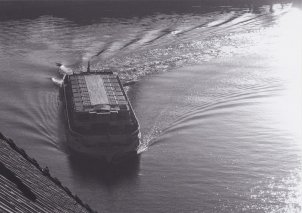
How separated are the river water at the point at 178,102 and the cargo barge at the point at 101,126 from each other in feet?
4.74

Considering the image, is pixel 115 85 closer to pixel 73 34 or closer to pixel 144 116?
pixel 144 116

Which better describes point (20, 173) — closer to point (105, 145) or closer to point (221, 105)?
point (105, 145)

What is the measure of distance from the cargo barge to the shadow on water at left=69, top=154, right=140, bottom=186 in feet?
2.12

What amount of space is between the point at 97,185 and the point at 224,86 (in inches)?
1199

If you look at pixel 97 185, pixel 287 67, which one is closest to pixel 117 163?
pixel 97 185

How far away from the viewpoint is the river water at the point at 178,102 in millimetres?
47875

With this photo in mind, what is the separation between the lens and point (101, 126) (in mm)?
55000

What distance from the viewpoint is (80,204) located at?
19141 millimetres

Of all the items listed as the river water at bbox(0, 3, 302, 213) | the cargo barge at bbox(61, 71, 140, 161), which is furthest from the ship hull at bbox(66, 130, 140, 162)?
the river water at bbox(0, 3, 302, 213)

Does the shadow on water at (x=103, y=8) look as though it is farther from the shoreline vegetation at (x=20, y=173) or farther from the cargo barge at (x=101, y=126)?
the shoreline vegetation at (x=20, y=173)

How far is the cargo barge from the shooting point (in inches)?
2104

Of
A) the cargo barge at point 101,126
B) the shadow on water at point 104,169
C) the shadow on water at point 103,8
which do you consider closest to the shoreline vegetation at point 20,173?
the shadow on water at point 104,169

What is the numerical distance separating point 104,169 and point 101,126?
4.91 m

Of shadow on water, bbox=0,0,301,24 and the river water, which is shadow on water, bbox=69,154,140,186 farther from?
shadow on water, bbox=0,0,301,24
